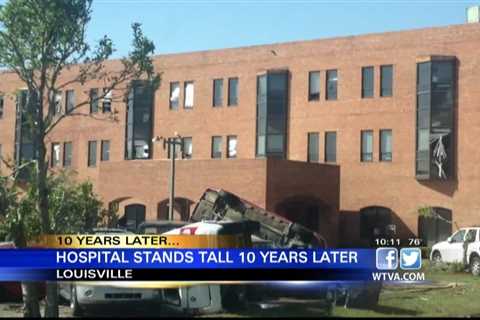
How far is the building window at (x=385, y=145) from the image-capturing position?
44.8 metres

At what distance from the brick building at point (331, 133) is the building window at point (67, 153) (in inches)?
318

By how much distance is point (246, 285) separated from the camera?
1380 cm

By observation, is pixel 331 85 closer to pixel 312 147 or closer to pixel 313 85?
pixel 313 85

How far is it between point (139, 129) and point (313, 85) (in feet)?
42.9

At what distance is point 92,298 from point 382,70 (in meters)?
33.7

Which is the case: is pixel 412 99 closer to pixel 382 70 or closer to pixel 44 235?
pixel 382 70

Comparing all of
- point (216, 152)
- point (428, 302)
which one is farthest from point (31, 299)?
point (216, 152)

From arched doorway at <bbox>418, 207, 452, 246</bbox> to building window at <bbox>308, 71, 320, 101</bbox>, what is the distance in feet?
31.8

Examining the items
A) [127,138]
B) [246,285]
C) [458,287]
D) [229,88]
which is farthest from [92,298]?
[127,138]

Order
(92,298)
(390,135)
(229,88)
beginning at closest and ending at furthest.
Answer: (92,298) → (390,135) → (229,88)

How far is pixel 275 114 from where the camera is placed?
4819cm

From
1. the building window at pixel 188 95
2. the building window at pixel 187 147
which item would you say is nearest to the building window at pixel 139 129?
the building window at pixel 188 95

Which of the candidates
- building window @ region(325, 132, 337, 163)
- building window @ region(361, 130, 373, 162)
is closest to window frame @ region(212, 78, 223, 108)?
building window @ region(325, 132, 337, 163)

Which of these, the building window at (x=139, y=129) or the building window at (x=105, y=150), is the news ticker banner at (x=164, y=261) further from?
the building window at (x=105, y=150)
